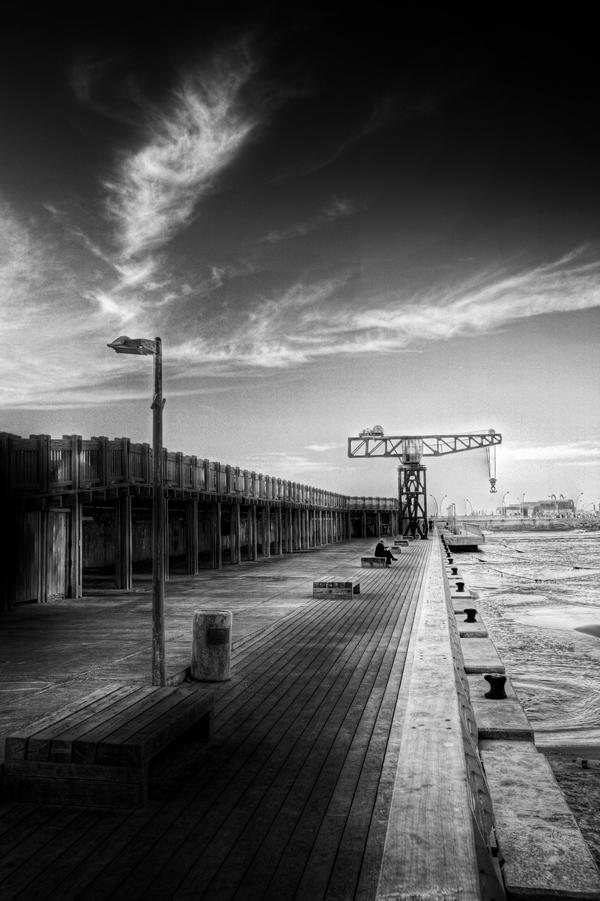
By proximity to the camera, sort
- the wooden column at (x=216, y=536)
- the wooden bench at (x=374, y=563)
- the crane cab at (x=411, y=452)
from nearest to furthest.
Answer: the wooden bench at (x=374, y=563), the wooden column at (x=216, y=536), the crane cab at (x=411, y=452)

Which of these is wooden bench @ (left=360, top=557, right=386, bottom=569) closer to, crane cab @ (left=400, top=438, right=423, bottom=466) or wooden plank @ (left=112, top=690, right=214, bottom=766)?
wooden plank @ (left=112, top=690, right=214, bottom=766)

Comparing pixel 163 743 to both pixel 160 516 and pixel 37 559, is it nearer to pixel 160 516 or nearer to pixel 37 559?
pixel 160 516

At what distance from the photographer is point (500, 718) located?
9.38 metres

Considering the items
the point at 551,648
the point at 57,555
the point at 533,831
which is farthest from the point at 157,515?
the point at 551,648

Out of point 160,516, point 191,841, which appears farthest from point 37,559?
point 191,841

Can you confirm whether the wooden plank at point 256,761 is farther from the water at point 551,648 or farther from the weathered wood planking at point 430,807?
the water at point 551,648

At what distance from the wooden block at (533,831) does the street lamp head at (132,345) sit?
261 inches

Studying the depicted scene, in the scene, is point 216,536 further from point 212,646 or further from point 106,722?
point 106,722

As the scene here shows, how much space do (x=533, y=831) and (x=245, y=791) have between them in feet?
9.17

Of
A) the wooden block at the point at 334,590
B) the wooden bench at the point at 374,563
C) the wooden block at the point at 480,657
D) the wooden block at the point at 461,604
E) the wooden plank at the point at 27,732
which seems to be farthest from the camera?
the wooden bench at the point at 374,563

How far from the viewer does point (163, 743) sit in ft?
16.8

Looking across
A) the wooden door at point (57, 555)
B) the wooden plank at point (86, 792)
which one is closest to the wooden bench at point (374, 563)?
the wooden door at point (57, 555)

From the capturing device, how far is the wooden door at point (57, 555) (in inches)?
738

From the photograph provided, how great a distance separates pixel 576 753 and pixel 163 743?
8.03m
